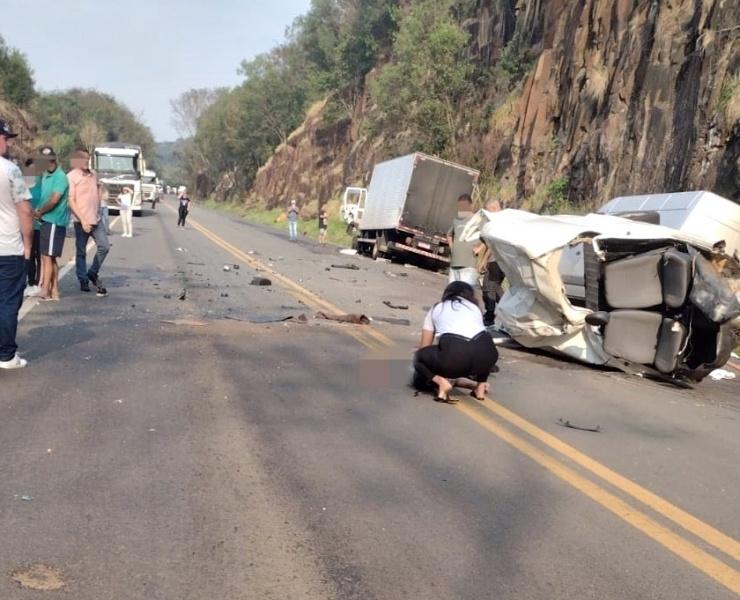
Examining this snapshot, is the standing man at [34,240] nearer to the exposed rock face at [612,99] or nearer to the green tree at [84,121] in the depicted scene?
the exposed rock face at [612,99]

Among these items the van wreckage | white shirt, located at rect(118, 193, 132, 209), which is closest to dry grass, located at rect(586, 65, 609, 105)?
white shirt, located at rect(118, 193, 132, 209)

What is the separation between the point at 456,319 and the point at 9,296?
372cm

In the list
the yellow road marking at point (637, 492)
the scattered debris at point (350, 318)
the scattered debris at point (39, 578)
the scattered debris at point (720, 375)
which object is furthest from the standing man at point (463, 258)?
the scattered debris at point (39, 578)

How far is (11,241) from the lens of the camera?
6.77m

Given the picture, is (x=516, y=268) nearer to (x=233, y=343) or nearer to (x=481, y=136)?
(x=233, y=343)

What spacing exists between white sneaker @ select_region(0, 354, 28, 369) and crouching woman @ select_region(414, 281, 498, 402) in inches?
134

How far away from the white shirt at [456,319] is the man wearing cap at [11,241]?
3.47 metres

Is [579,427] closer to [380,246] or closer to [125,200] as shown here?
[380,246]

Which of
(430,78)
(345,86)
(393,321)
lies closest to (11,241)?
(393,321)

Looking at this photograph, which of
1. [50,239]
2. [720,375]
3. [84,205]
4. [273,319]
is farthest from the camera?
[84,205]

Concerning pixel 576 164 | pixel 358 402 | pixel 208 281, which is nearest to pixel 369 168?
pixel 576 164

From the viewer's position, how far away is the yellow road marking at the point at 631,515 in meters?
3.87

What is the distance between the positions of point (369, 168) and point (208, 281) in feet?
117

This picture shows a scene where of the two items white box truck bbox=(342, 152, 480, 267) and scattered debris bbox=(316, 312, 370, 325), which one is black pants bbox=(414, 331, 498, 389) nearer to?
scattered debris bbox=(316, 312, 370, 325)
